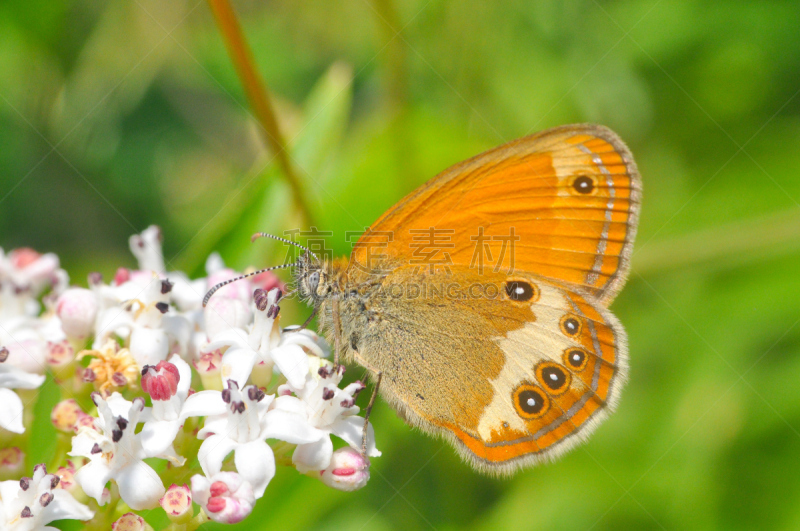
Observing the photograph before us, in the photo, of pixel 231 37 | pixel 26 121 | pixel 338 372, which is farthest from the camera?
pixel 26 121

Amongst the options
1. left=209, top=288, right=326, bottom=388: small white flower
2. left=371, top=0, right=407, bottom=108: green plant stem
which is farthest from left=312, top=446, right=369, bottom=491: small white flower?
left=371, top=0, right=407, bottom=108: green plant stem

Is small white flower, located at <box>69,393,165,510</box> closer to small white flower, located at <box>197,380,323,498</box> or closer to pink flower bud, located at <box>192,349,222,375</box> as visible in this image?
small white flower, located at <box>197,380,323,498</box>

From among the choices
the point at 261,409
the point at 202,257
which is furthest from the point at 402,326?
the point at 202,257

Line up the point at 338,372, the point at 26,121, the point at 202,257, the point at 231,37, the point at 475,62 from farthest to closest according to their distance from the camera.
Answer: the point at 475,62 < the point at 26,121 < the point at 202,257 < the point at 231,37 < the point at 338,372

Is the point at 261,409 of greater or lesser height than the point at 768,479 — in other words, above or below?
below

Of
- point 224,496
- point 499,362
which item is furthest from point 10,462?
point 499,362

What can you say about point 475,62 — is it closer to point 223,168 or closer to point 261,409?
point 223,168

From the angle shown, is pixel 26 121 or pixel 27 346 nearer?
pixel 27 346

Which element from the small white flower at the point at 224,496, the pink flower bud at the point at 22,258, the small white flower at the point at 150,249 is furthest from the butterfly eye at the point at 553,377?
the pink flower bud at the point at 22,258
